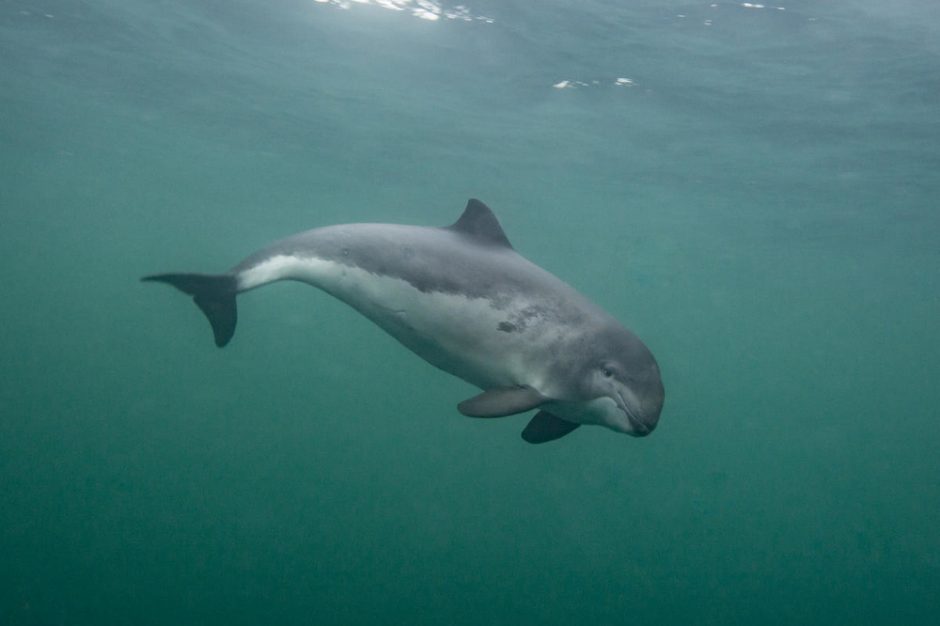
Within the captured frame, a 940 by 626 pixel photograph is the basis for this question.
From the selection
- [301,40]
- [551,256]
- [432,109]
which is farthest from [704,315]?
[301,40]

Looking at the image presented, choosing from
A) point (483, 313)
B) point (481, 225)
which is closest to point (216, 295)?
point (481, 225)

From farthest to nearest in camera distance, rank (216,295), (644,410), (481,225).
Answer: (216,295) → (481,225) → (644,410)

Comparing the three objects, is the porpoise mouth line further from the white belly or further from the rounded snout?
the white belly

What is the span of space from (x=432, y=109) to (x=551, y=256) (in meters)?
32.8

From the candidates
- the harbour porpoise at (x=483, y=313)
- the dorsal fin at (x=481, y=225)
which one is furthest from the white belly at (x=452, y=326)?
the dorsal fin at (x=481, y=225)

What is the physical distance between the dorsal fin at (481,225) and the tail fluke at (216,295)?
2402mm

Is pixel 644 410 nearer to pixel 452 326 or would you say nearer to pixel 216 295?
pixel 452 326

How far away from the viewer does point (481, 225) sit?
6.36 metres

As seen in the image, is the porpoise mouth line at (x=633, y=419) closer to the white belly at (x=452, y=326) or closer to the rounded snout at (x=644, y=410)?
the rounded snout at (x=644, y=410)

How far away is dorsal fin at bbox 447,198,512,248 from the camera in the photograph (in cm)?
633

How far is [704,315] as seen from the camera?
79.8 metres

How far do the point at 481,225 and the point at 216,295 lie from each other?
112 inches

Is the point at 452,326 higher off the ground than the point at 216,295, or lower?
higher

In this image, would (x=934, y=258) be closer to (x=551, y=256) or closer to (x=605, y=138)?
(x=605, y=138)
